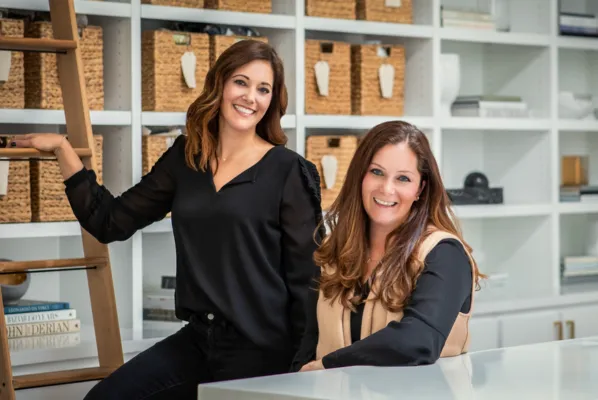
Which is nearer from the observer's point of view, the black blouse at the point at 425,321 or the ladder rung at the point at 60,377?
the black blouse at the point at 425,321

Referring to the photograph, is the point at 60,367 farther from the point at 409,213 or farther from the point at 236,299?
the point at 409,213

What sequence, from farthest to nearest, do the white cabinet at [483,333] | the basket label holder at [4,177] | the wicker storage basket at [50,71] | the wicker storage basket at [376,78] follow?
the white cabinet at [483,333]
the wicker storage basket at [376,78]
the wicker storage basket at [50,71]
the basket label holder at [4,177]

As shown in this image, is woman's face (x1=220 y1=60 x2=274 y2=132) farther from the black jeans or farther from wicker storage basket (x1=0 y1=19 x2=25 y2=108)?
wicker storage basket (x1=0 y1=19 x2=25 y2=108)

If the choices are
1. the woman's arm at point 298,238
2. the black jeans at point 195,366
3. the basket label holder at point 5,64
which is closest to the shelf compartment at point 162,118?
the basket label holder at point 5,64

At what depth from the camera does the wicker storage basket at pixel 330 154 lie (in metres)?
4.00

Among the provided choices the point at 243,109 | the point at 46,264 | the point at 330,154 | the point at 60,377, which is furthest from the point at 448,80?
the point at 60,377

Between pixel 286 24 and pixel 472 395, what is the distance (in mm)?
2536

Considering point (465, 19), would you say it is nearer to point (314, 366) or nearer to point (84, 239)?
point (84, 239)

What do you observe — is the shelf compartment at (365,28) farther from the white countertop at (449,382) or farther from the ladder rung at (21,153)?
the white countertop at (449,382)

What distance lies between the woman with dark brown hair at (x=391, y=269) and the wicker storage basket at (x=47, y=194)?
1177 mm

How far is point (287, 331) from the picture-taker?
2924 millimetres

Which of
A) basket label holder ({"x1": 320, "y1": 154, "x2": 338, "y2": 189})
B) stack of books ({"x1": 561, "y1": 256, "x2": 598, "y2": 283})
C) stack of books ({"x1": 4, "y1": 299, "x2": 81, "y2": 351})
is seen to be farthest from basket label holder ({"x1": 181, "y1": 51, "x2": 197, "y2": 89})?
stack of books ({"x1": 561, "y1": 256, "x2": 598, "y2": 283})

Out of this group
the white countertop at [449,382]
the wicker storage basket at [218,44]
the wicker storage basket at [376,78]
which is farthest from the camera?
the wicker storage basket at [376,78]

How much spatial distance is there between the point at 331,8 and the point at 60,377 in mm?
1797
